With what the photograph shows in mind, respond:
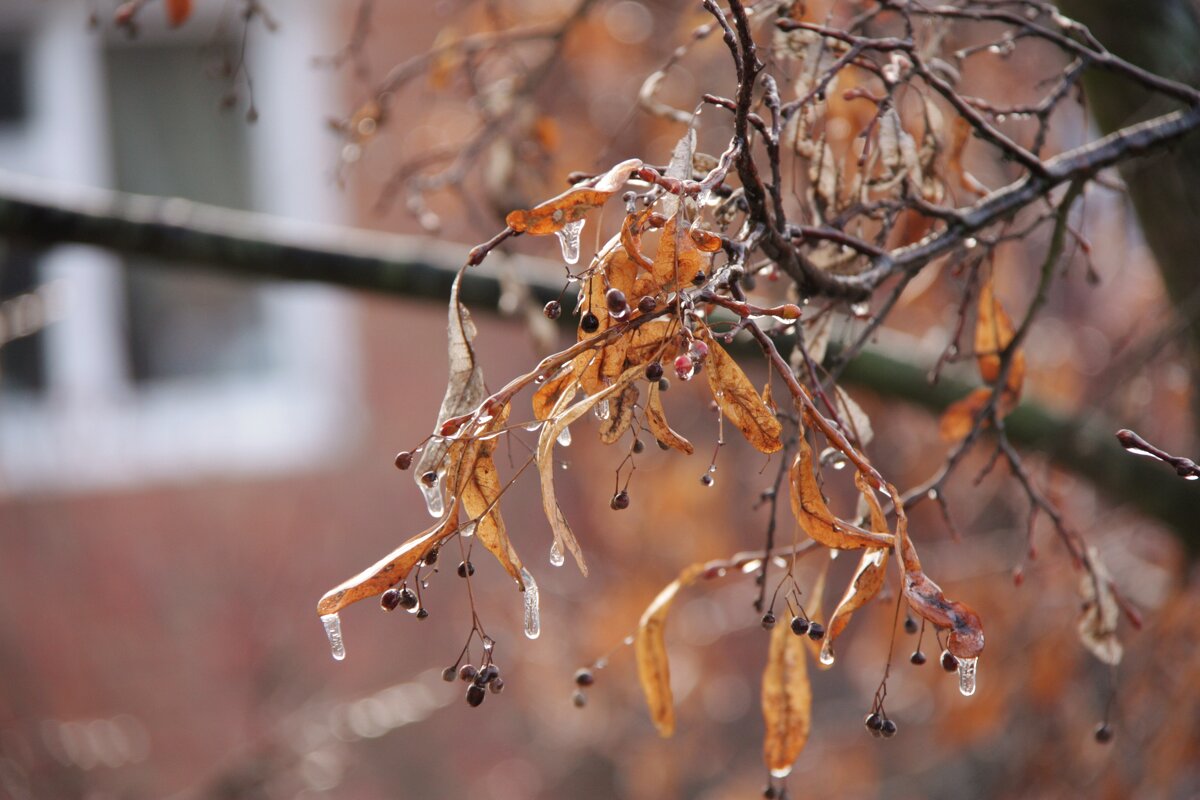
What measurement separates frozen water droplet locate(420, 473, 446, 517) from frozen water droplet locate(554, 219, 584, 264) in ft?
0.72

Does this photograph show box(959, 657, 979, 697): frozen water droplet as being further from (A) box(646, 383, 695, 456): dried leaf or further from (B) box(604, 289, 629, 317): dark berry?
(B) box(604, 289, 629, 317): dark berry

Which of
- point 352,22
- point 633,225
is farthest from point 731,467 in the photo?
point 633,225

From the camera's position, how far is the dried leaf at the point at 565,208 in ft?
2.82

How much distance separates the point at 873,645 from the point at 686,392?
104 centimetres

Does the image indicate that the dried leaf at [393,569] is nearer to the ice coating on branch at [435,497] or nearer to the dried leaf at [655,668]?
the ice coating on branch at [435,497]

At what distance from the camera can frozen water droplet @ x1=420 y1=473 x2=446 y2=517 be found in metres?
0.97

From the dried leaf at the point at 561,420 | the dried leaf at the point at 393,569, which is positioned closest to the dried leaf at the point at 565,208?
the dried leaf at the point at 561,420

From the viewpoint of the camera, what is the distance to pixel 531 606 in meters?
1.01

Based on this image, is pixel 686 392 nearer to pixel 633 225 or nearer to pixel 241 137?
pixel 241 137

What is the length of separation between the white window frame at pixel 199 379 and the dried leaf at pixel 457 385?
A: 4107 millimetres

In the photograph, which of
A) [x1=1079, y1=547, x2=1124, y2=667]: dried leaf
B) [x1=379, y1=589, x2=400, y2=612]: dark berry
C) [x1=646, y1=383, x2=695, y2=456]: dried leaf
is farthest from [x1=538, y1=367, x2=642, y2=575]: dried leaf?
[x1=1079, y1=547, x2=1124, y2=667]: dried leaf

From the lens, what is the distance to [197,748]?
4.62m

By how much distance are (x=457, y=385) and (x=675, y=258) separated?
0.75 ft

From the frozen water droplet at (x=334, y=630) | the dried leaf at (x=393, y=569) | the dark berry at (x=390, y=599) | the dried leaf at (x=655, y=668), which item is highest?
the dried leaf at (x=393, y=569)
